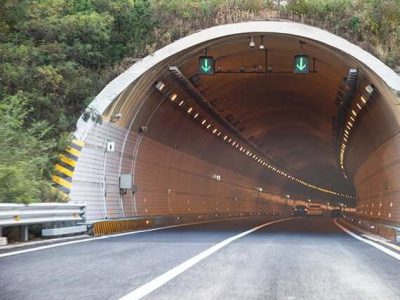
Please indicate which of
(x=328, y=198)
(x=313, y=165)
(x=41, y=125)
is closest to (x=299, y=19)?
(x=41, y=125)

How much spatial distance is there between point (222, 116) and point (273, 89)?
10.1ft

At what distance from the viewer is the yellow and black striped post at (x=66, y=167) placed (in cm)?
1980

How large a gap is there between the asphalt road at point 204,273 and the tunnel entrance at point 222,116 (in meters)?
8.21

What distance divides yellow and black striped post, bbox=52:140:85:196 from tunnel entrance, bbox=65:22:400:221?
0.26m

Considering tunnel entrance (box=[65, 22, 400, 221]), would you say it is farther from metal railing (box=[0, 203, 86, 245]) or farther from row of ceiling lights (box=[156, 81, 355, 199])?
metal railing (box=[0, 203, 86, 245])

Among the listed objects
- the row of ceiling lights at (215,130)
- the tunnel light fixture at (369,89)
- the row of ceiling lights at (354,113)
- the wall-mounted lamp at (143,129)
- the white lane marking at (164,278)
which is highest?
the row of ceiling lights at (215,130)

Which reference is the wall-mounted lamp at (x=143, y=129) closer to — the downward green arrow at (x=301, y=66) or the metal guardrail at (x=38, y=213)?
the downward green arrow at (x=301, y=66)

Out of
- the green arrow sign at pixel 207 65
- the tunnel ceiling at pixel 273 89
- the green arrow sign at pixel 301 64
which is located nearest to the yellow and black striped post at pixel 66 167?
the green arrow sign at pixel 207 65

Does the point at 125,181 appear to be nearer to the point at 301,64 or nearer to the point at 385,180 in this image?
the point at 301,64

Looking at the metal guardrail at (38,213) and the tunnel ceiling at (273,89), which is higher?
the tunnel ceiling at (273,89)

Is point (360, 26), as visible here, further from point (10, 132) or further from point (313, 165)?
point (313, 165)

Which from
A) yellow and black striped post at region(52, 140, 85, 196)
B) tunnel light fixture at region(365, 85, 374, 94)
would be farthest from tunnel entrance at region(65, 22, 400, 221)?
yellow and black striped post at region(52, 140, 85, 196)

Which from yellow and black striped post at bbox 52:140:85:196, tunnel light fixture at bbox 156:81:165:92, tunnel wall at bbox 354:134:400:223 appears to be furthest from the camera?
tunnel wall at bbox 354:134:400:223

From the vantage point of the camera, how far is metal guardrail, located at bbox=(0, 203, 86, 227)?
45.4 ft
